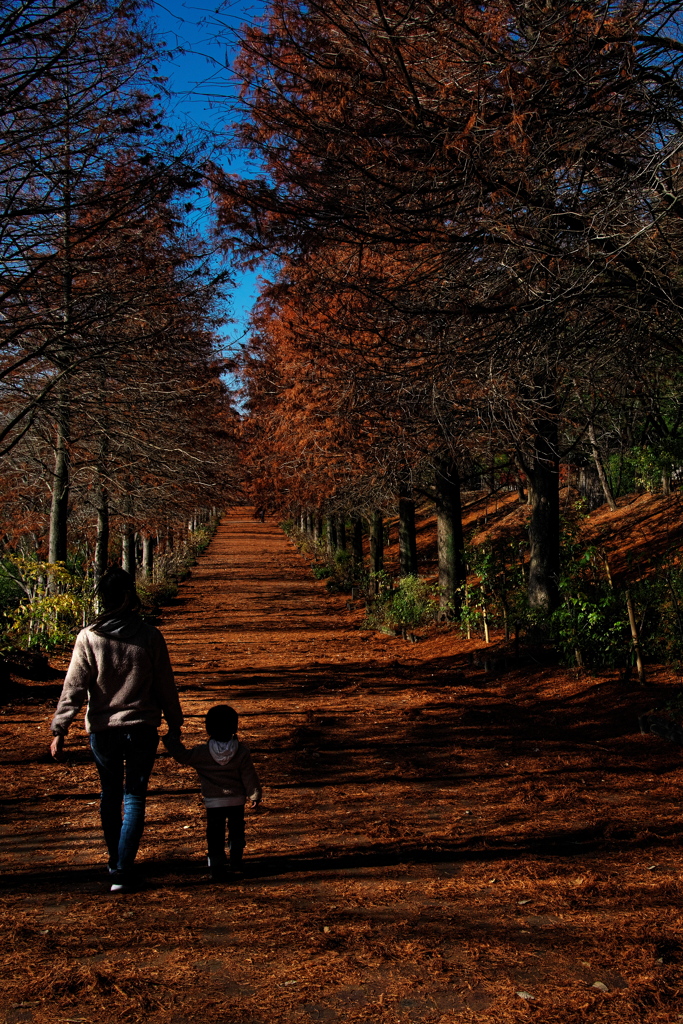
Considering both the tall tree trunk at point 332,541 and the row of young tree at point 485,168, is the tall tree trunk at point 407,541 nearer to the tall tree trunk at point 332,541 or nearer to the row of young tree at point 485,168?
the row of young tree at point 485,168

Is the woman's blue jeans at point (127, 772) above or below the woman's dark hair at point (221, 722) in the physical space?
below

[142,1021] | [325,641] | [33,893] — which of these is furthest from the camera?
[325,641]

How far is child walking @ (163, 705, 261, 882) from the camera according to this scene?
4793 mm

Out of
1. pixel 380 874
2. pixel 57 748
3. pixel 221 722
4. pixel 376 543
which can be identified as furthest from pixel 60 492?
pixel 376 543

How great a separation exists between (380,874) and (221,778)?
1.16m

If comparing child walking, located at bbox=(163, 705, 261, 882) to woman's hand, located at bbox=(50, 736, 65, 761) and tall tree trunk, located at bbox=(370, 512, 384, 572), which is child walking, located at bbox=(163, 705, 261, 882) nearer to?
woman's hand, located at bbox=(50, 736, 65, 761)

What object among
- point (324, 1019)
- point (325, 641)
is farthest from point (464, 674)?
point (324, 1019)

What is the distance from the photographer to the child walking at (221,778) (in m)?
4.79

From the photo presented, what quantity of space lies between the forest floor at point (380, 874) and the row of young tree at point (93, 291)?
415cm

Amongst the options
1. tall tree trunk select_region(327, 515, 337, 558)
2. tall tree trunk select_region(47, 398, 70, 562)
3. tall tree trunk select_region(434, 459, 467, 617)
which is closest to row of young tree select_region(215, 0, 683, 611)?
tall tree trunk select_region(47, 398, 70, 562)

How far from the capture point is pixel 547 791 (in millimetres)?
6871

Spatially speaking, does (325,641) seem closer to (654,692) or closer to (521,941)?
(654,692)

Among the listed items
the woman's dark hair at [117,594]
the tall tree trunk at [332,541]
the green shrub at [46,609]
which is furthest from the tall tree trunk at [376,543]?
the woman's dark hair at [117,594]

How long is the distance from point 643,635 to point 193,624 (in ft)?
43.2
